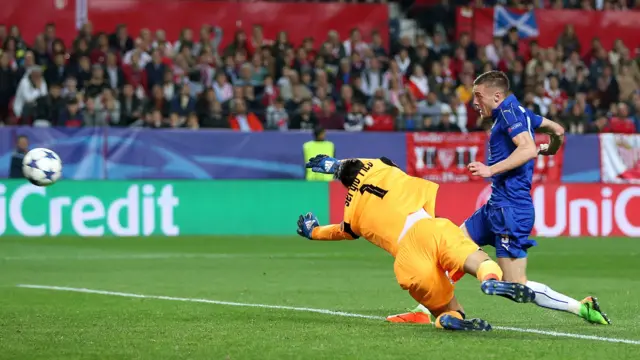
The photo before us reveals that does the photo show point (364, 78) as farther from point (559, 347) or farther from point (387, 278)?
point (559, 347)

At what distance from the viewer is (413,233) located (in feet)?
30.2

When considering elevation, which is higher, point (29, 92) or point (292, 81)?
point (292, 81)

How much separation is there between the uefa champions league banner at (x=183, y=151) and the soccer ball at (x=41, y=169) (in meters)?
8.47

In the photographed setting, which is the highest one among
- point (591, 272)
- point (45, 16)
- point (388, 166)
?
point (45, 16)

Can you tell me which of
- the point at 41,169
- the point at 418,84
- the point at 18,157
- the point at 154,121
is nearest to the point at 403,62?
the point at 418,84

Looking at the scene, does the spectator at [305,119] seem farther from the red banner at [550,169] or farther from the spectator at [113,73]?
the red banner at [550,169]

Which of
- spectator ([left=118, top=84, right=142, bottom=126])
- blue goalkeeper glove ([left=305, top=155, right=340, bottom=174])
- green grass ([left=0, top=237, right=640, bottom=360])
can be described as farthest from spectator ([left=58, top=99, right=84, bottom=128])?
blue goalkeeper glove ([left=305, top=155, right=340, bottom=174])

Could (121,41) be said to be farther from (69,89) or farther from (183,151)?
(183,151)

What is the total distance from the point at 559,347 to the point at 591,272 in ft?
26.8

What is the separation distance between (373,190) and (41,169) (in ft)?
20.8

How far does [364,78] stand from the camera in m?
26.9

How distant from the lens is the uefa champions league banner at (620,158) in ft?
84.9

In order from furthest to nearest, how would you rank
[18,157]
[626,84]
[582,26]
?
[582,26] < [626,84] < [18,157]

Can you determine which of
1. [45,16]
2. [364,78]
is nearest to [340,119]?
[364,78]
